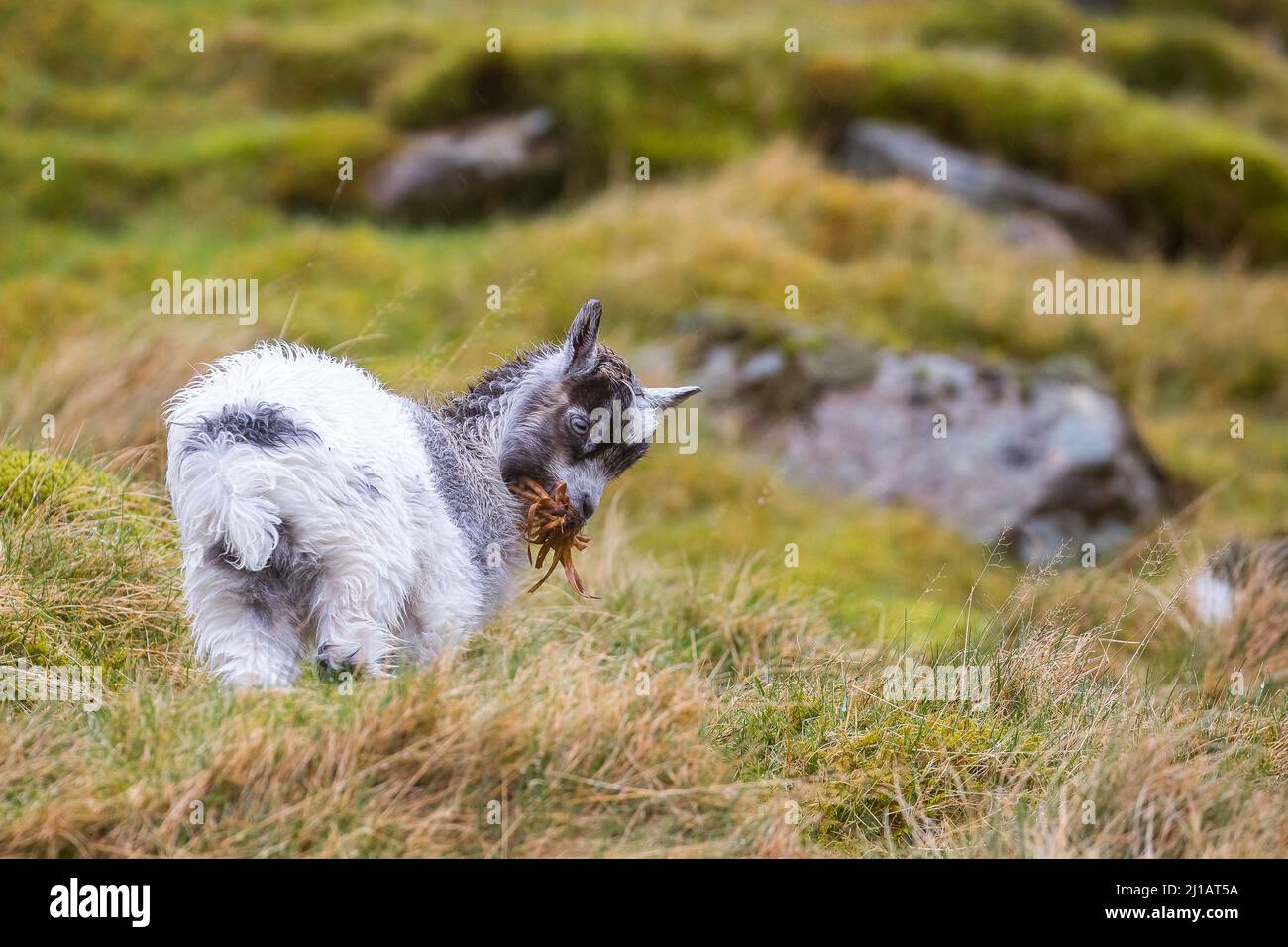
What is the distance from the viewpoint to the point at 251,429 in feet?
16.5

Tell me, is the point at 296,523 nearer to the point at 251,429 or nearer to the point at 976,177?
the point at 251,429

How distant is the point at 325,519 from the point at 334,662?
57cm

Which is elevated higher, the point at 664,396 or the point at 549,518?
the point at 664,396

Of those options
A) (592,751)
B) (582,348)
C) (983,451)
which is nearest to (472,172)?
(983,451)

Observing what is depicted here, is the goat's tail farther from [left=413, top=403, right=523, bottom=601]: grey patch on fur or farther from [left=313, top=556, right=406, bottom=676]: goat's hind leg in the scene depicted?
[left=413, top=403, right=523, bottom=601]: grey patch on fur

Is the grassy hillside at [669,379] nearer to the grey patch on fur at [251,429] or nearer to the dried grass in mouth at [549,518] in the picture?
the dried grass in mouth at [549,518]

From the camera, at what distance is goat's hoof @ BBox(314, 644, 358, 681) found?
17.0ft

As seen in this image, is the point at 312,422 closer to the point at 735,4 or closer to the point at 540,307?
the point at 540,307

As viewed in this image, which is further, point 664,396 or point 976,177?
point 976,177

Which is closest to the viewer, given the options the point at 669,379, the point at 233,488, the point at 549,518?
the point at 233,488

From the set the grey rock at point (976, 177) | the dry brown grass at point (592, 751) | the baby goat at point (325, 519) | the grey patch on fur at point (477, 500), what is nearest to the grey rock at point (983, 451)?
the dry brown grass at point (592, 751)

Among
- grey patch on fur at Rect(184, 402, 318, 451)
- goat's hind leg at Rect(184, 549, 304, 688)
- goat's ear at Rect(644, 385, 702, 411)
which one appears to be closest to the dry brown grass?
goat's hind leg at Rect(184, 549, 304, 688)

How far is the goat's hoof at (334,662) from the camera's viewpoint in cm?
518

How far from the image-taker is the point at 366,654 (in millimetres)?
5223
